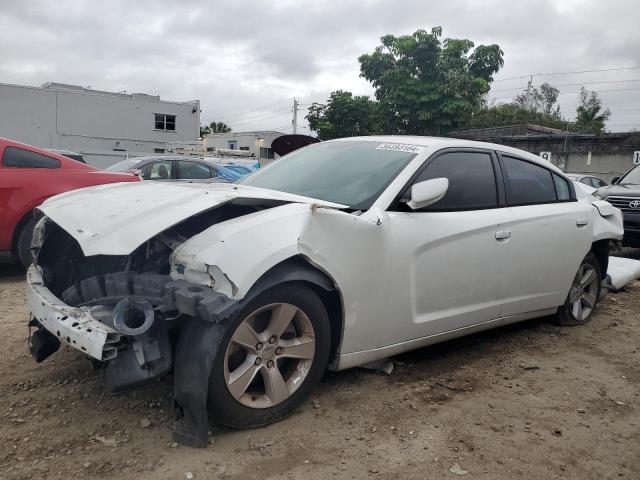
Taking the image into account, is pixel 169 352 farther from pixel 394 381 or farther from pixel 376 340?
pixel 394 381

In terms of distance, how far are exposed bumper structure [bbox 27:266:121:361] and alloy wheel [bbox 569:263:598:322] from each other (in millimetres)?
3987

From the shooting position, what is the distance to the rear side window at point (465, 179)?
3.65 meters

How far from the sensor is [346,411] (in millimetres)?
3066

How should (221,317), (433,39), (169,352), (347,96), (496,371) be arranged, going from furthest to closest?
(347,96) < (433,39) < (496,371) < (169,352) < (221,317)

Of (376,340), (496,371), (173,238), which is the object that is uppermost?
(173,238)

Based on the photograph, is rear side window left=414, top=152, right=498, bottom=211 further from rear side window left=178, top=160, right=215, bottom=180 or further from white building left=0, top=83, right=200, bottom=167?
white building left=0, top=83, right=200, bottom=167

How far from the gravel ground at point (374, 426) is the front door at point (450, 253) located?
1.29 ft

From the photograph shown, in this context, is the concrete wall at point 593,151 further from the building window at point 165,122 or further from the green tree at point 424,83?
the building window at point 165,122

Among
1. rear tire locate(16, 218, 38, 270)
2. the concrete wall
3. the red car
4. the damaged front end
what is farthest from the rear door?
the concrete wall

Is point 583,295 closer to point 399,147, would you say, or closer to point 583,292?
point 583,292

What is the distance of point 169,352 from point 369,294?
1.14m

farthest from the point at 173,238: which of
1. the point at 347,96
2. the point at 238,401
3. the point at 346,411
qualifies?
the point at 347,96

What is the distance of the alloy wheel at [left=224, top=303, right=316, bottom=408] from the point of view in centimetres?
268

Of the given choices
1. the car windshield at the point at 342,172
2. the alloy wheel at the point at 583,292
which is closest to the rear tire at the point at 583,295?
the alloy wheel at the point at 583,292
